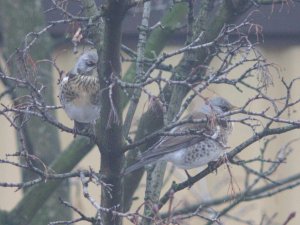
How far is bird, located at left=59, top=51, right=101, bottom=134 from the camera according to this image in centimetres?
416

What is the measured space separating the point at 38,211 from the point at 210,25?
1.42 m

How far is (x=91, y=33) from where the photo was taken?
3594 mm

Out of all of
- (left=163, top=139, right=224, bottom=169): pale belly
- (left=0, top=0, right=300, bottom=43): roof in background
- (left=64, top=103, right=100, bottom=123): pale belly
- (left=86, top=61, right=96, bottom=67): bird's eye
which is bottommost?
(left=163, top=139, right=224, bottom=169): pale belly

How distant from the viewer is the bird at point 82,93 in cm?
416

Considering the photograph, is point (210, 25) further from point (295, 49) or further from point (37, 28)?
point (295, 49)

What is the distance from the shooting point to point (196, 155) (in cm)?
438

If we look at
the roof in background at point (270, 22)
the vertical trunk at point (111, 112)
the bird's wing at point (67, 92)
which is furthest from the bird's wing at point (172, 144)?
the roof in background at point (270, 22)

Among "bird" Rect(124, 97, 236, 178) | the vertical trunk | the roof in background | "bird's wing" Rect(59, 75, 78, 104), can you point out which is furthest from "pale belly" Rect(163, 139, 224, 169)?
the roof in background

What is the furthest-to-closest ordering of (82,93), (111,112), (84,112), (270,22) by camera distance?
(270,22), (82,93), (84,112), (111,112)

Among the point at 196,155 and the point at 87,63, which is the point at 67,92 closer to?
the point at 87,63

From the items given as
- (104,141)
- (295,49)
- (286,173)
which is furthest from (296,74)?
(104,141)

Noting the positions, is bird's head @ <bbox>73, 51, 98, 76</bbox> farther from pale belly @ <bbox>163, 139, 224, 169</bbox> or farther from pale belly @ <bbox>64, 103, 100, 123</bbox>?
pale belly @ <bbox>163, 139, 224, 169</bbox>

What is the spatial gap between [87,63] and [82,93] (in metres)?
0.17

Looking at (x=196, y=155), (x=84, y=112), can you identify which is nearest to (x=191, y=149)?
(x=196, y=155)
